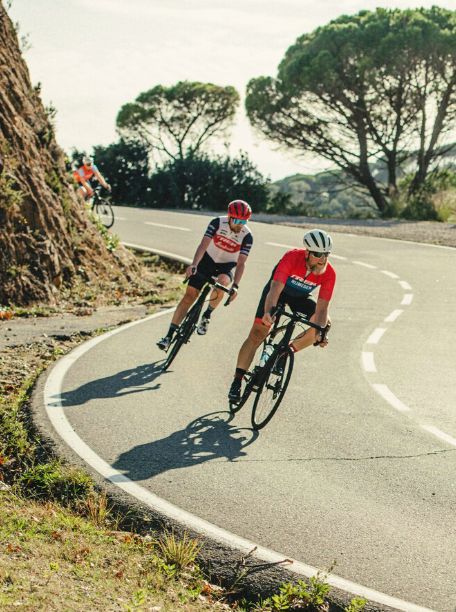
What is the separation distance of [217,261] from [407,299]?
21.4 ft

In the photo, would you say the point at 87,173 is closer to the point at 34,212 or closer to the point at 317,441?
the point at 34,212

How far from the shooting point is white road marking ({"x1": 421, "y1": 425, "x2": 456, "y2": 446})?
8.12m

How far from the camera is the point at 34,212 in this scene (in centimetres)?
1611

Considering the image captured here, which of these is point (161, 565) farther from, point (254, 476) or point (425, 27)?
point (425, 27)

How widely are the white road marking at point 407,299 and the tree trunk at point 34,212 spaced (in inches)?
219

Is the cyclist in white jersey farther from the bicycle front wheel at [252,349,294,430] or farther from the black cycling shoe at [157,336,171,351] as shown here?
the bicycle front wheel at [252,349,294,430]

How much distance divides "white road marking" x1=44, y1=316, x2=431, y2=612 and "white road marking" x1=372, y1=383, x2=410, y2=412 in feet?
11.2

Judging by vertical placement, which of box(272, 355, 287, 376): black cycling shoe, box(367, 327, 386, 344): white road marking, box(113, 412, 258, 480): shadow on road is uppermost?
box(272, 355, 287, 376): black cycling shoe

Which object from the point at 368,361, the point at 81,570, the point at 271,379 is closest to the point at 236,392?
the point at 271,379

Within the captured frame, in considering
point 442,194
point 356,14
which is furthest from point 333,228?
point 356,14

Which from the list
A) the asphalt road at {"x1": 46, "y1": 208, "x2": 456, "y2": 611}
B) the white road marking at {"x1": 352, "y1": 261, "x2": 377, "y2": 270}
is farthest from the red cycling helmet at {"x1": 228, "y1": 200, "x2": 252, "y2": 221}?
the white road marking at {"x1": 352, "y1": 261, "x2": 377, "y2": 270}

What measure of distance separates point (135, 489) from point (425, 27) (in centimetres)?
3270

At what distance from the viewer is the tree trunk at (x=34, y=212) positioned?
50.3 ft

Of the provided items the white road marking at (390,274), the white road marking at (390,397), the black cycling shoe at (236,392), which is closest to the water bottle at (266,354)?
the black cycling shoe at (236,392)
